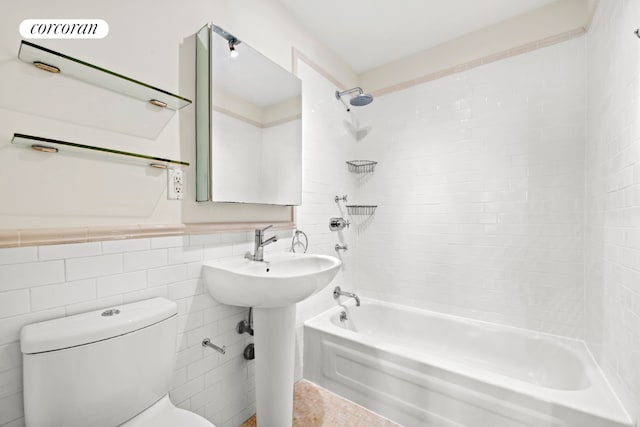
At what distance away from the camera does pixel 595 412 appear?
1181 mm

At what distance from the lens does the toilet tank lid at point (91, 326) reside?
810 mm

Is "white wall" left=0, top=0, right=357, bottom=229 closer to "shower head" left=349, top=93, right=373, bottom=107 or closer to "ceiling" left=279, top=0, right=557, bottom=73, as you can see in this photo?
"ceiling" left=279, top=0, right=557, bottom=73

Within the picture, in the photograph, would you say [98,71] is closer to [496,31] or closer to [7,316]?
[7,316]

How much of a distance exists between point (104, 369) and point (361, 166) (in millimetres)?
2282

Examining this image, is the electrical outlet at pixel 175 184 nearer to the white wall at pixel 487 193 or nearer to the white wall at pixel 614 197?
the white wall at pixel 487 193

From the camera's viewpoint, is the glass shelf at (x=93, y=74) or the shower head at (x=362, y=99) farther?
the shower head at (x=362, y=99)

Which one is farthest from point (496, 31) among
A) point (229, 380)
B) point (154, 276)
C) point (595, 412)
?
point (229, 380)

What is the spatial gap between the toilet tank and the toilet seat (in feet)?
0.08

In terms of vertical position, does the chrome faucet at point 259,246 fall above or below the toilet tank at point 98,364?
above

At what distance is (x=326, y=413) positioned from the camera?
5.67ft

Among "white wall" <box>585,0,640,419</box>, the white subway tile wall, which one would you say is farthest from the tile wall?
"white wall" <box>585,0,640,419</box>

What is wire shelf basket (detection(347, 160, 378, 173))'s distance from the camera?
8.52 feet

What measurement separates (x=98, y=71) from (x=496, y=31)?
2468mm

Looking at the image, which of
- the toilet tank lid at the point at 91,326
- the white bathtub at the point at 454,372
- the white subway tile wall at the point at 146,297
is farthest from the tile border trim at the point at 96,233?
the white bathtub at the point at 454,372
